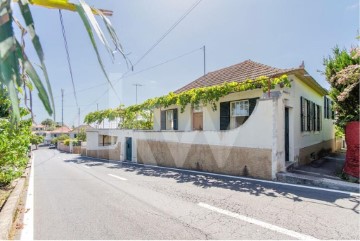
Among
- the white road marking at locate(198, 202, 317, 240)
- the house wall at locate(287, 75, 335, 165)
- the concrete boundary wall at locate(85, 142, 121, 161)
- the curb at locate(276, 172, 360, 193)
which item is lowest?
the concrete boundary wall at locate(85, 142, 121, 161)

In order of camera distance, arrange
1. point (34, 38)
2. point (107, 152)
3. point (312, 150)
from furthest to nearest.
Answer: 1. point (107, 152)
2. point (312, 150)
3. point (34, 38)

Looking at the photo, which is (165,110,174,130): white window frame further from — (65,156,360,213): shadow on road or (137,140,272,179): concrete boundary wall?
(65,156,360,213): shadow on road

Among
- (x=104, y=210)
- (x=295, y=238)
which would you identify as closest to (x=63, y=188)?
(x=104, y=210)

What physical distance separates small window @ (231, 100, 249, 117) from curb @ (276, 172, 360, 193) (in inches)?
160

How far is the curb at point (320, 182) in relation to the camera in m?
6.84

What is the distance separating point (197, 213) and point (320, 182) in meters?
4.61

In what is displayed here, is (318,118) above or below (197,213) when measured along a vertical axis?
above

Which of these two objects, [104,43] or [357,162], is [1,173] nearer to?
[104,43]

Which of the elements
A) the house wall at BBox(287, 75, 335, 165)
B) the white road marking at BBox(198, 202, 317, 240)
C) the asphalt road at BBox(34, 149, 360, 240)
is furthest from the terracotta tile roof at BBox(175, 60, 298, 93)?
the white road marking at BBox(198, 202, 317, 240)

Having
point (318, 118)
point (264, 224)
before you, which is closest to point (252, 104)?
point (318, 118)

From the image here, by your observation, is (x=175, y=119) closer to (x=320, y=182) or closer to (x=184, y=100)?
(x=184, y=100)

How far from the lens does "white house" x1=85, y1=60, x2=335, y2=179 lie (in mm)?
9102

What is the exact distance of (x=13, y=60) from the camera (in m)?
1.05

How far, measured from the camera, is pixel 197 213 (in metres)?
5.22
